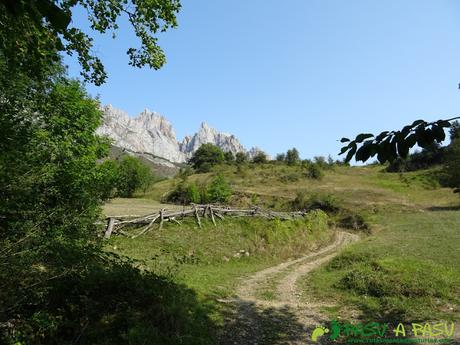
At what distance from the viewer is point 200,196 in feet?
155

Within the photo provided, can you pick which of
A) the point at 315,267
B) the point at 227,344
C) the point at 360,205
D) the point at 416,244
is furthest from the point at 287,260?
the point at 360,205

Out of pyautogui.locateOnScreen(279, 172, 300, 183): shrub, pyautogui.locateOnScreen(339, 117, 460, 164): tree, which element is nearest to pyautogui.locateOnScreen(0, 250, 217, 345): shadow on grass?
pyautogui.locateOnScreen(339, 117, 460, 164): tree

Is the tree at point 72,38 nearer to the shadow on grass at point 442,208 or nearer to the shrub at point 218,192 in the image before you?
the shrub at point 218,192

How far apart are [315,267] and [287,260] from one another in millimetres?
2868

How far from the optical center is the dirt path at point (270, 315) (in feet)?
23.8

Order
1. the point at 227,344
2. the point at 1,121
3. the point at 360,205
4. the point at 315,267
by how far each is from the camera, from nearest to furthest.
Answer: the point at 1,121 → the point at 227,344 → the point at 315,267 → the point at 360,205

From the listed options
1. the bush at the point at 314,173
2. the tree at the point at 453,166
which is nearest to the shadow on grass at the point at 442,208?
the tree at the point at 453,166

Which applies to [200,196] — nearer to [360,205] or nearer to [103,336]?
[360,205]

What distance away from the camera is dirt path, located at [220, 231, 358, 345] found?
726 cm

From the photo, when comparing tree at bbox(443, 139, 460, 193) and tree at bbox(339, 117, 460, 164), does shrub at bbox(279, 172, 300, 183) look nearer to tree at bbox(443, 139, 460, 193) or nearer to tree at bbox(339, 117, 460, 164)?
tree at bbox(443, 139, 460, 193)

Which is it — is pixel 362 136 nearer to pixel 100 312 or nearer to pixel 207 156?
pixel 100 312

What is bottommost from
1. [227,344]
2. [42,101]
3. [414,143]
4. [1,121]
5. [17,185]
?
[227,344]

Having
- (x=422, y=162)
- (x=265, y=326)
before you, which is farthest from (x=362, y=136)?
(x=422, y=162)

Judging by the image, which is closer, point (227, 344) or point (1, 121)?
point (1, 121)
